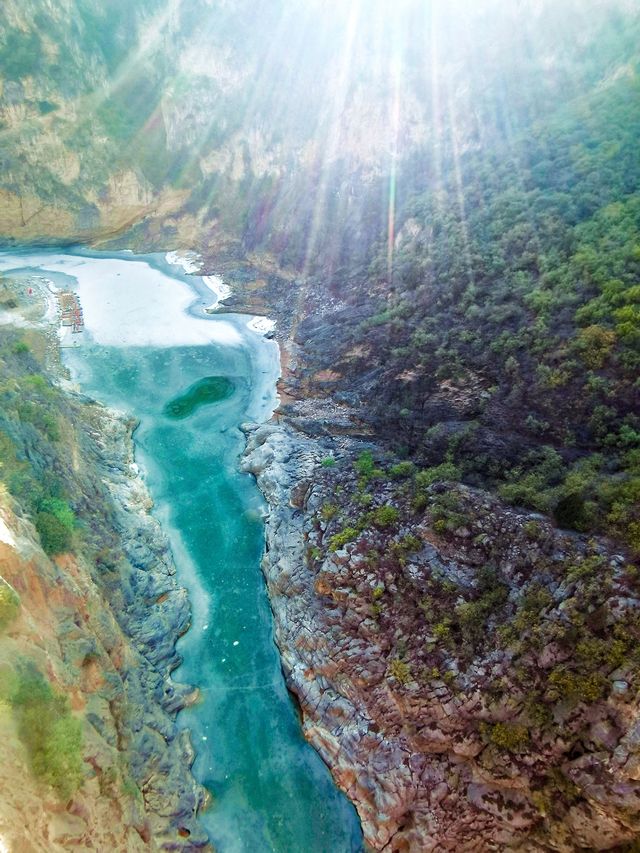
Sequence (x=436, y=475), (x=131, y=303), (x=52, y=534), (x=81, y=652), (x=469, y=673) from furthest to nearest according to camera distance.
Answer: (x=131, y=303) → (x=436, y=475) → (x=52, y=534) → (x=469, y=673) → (x=81, y=652)

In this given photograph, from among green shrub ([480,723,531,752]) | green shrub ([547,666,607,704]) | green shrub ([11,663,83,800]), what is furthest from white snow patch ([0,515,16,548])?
green shrub ([547,666,607,704])

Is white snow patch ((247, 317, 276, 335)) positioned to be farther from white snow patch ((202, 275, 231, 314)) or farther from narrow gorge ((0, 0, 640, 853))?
white snow patch ((202, 275, 231, 314))

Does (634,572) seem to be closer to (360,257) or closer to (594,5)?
(360,257)

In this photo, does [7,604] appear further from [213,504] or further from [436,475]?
[436,475]

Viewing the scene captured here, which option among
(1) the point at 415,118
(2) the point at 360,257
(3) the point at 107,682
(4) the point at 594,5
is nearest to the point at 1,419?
(3) the point at 107,682

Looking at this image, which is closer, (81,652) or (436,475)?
(81,652)

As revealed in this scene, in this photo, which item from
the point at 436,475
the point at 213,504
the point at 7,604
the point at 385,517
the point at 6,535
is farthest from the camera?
the point at 213,504

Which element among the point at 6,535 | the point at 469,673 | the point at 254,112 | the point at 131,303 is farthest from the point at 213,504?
the point at 254,112
